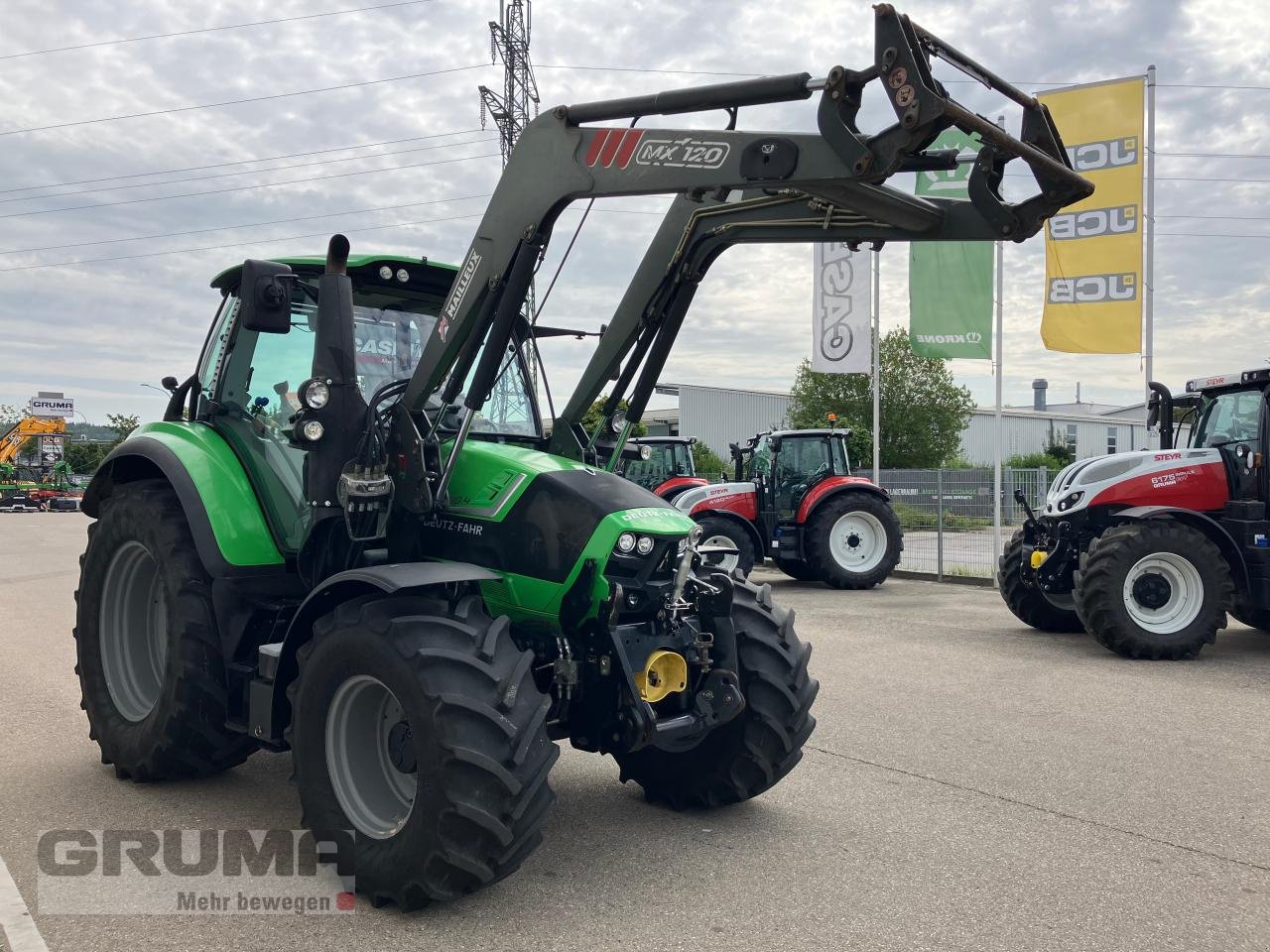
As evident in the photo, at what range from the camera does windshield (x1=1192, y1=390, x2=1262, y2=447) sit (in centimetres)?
965

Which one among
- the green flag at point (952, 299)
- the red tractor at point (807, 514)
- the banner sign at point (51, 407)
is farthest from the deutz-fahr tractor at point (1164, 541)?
the banner sign at point (51, 407)

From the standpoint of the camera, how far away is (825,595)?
14.1 meters

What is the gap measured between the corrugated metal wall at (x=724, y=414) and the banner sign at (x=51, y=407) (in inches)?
2088

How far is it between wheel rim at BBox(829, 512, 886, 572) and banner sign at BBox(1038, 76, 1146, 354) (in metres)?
3.46

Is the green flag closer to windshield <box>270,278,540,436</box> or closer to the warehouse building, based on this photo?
windshield <box>270,278,540,436</box>

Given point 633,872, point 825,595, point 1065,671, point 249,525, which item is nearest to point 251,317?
point 249,525

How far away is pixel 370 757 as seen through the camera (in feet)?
13.0

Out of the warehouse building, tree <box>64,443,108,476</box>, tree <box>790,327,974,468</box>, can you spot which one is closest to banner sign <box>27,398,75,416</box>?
tree <box>64,443,108,476</box>

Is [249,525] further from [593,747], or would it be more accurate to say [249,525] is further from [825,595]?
[825,595]

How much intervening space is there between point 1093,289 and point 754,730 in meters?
11.8

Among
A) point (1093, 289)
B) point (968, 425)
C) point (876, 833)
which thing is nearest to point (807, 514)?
point (1093, 289)

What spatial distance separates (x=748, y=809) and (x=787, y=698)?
681 millimetres

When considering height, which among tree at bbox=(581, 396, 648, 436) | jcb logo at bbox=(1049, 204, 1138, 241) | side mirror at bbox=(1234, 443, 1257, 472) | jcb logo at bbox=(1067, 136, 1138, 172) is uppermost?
jcb logo at bbox=(1067, 136, 1138, 172)

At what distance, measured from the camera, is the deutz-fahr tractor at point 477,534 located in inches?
137
